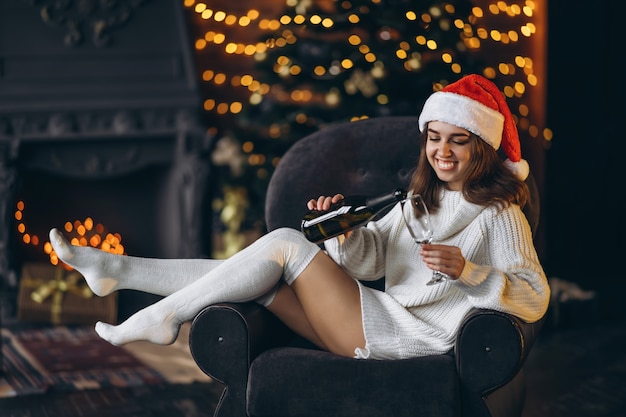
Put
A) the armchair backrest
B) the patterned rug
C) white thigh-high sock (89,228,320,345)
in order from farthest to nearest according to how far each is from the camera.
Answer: the patterned rug
the armchair backrest
white thigh-high sock (89,228,320,345)

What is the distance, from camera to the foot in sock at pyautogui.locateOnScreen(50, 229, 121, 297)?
98.5 inches

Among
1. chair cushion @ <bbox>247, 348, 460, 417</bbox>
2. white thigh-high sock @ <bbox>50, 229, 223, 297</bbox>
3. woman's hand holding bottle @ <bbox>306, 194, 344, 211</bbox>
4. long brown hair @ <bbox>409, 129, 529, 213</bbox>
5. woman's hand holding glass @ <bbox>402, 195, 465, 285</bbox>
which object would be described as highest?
long brown hair @ <bbox>409, 129, 529, 213</bbox>

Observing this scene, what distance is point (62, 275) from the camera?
14.5 ft

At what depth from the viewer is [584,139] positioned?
5.07 m

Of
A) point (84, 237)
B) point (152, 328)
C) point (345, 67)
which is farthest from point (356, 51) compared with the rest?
point (152, 328)

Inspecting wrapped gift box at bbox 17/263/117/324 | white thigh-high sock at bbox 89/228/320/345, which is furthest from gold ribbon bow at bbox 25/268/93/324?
white thigh-high sock at bbox 89/228/320/345

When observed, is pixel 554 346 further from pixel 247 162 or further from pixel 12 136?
pixel 12 136

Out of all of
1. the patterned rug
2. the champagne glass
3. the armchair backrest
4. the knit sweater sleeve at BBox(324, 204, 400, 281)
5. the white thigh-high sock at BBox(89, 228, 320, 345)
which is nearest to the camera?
the champagne glass

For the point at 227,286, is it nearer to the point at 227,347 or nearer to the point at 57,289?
the point at 227,347

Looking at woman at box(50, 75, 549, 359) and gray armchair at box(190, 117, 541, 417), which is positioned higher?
woman at box(50, 75, 549, 359)

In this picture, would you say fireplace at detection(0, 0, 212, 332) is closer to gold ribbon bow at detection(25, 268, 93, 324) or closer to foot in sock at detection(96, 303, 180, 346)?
gold ribbon bow at detection(25, 268, 93, 324)

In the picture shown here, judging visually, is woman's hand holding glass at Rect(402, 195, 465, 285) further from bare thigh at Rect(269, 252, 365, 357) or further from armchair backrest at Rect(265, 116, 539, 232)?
armchair backrest at Rect(265, 116, 539, 232)

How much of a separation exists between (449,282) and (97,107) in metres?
2.45

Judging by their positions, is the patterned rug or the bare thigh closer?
the bare thigh
